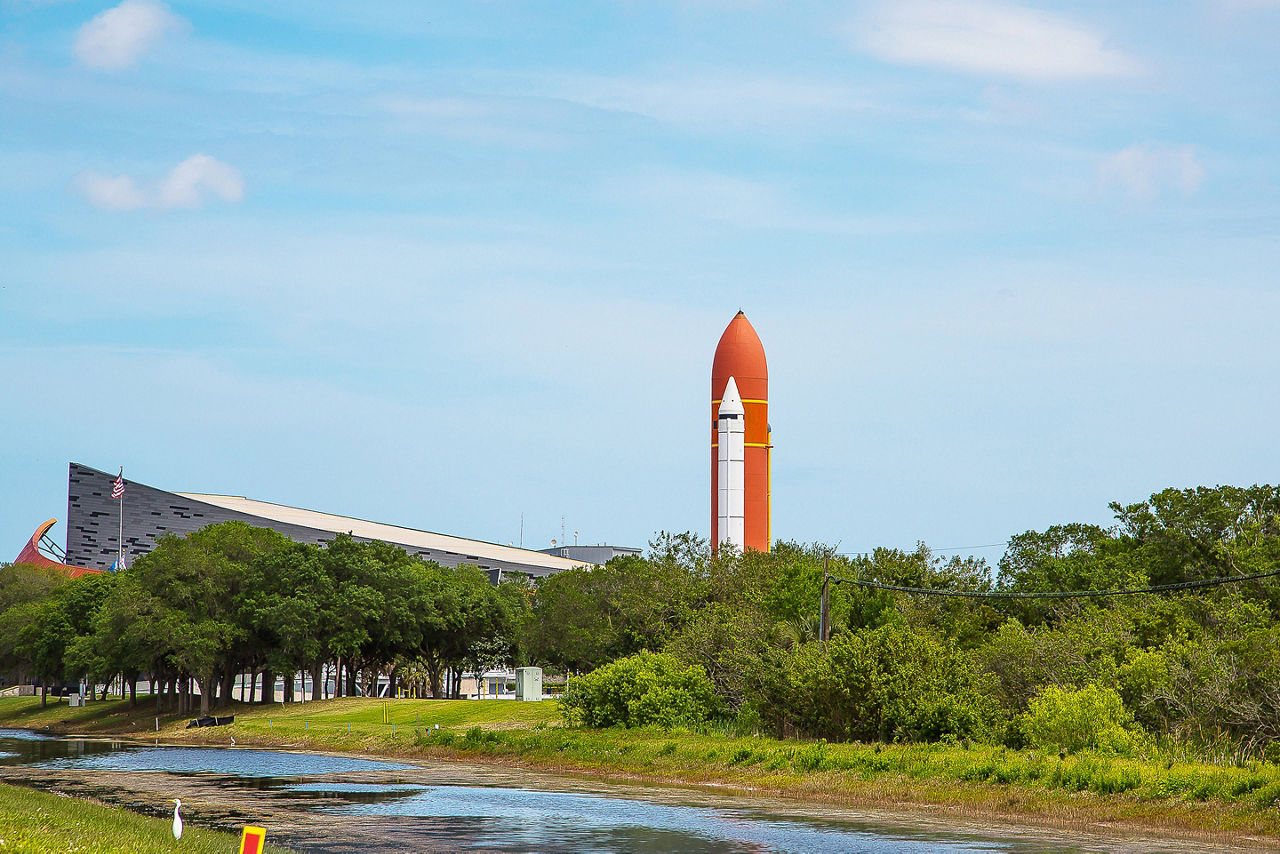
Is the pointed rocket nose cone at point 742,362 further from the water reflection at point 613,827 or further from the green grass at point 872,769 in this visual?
the water reflection at point 613,827

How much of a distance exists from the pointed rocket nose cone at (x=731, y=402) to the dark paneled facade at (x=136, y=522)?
7397cm

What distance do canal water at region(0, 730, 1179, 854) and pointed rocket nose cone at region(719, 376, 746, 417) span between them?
4663 centimetres

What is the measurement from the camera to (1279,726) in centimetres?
4097

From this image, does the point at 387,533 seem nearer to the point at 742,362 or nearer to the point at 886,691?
the point at 742,362

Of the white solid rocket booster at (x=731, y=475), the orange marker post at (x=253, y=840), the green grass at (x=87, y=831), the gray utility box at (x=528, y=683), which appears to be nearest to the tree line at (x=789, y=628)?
the gray utility box at (x=528, y=683)

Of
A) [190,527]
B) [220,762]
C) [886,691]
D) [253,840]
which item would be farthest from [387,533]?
[253,840]

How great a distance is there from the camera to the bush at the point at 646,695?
58.3 metres

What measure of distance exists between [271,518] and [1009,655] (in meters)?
129

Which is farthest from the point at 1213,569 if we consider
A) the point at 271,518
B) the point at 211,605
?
the point at 271,518

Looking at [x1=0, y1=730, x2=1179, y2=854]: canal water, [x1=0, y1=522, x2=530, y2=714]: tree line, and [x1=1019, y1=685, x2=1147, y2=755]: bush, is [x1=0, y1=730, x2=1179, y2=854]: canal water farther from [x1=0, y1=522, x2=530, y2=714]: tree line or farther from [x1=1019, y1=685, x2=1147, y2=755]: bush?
[x1=0, y1=522, x2=530, y2=714]: tree line

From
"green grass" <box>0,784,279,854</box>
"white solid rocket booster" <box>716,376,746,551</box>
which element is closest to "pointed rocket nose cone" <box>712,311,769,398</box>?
"white solid rocket booster" <box>716,376,746,551</box>

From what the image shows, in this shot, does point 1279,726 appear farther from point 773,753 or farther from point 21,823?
point 21,823

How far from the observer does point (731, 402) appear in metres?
101

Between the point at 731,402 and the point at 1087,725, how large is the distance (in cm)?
6020
